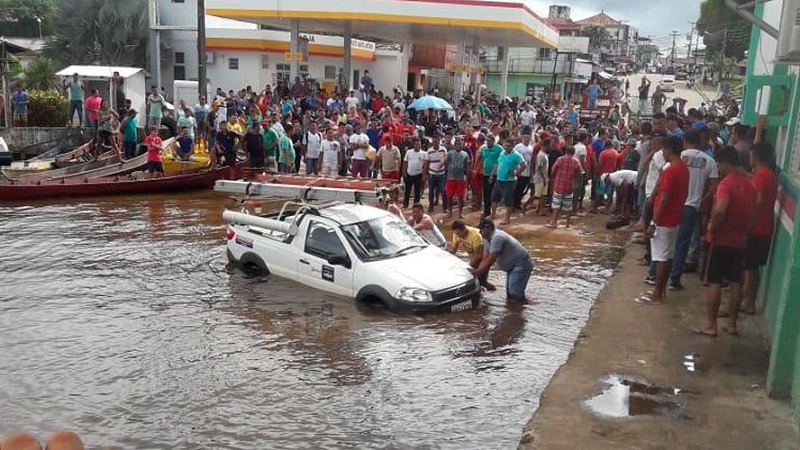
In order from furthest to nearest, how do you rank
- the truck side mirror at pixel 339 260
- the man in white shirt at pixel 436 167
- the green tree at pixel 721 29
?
the green tree at pixel 721 29 → the man in white shirt at pixel 436 167 → the truck side mirror at pixel 339 260

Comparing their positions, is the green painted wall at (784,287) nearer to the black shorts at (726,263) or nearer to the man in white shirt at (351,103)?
the black shorts at (726,263)

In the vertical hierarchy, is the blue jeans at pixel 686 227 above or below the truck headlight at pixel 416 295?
above

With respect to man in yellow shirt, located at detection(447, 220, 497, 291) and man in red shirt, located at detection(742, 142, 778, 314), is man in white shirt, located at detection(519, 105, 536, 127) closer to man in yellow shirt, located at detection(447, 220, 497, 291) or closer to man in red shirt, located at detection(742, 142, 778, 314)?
man in yellow shirt, located at detection(447, 220, 497, 291)

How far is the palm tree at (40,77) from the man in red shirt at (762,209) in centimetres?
2931

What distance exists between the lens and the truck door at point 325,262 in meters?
10.7

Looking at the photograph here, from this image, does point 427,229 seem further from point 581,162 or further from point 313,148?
point 313,148

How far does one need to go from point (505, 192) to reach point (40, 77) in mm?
23870

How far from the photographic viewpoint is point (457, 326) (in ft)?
32.4

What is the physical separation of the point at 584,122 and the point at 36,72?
2336 centimetres

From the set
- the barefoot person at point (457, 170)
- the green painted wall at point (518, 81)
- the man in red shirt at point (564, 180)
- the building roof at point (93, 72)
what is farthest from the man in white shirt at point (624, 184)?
the green painted wall at point (518, 81)

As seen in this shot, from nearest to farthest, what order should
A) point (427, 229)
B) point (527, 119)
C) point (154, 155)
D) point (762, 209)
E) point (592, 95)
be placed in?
point (762, 209) < point (427, 229) < point (154, 155) < point (527, 119) < point (592, 95)

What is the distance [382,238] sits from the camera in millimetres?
10969

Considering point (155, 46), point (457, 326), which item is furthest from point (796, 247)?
point (155, 46)

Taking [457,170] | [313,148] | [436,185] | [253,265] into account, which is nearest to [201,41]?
[313,148]
